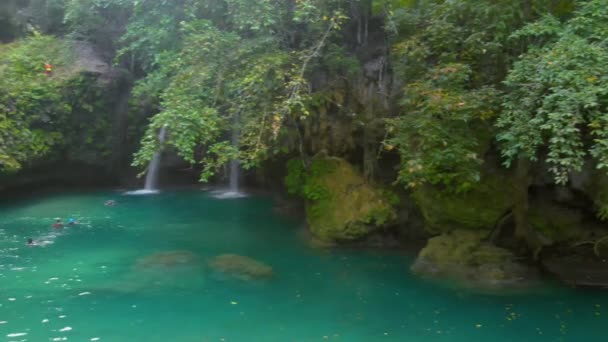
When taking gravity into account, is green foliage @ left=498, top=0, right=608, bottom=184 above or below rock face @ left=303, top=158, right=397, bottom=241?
above

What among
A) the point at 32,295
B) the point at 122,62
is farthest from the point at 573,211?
the point at 122,62

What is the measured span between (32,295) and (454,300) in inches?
288

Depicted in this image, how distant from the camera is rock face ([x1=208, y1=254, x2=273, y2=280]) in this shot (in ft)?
36.3

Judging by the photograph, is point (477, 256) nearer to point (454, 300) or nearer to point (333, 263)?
point (454, 300)

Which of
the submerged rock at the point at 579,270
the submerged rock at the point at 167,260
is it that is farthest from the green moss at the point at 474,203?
the submerged rock at the point at 167,260

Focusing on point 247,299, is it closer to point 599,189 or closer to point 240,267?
point 240,267

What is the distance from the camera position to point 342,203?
42.7ft

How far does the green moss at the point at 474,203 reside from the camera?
11352mm

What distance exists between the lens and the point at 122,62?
786 inches

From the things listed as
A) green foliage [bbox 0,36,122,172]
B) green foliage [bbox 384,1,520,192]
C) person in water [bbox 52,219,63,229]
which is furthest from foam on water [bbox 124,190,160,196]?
green foliage [bbox 384,1,520,192]

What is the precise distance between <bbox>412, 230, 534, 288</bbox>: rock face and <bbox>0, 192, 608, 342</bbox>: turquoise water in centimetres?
47

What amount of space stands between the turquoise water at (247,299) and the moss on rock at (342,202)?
50 centimetres

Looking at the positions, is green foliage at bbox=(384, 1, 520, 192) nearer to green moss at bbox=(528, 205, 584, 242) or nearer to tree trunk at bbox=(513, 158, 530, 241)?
tree trunk at bbox=(513, 158, 530, 241)

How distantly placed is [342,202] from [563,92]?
638 cm
